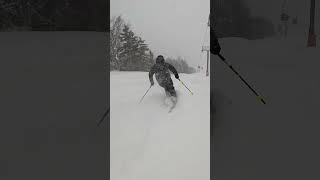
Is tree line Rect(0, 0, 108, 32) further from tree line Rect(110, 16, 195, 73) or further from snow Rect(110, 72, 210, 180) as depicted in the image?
snow Rect(110, 72, 210, 180)

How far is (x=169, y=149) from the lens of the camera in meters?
1.74

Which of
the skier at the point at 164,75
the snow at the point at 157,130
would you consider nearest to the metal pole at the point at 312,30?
the snow at the point at 157,130

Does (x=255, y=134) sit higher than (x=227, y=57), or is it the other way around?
(x=227, y=57)

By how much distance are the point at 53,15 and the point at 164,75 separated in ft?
1.95

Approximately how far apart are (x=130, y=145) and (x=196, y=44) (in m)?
→ 0.56

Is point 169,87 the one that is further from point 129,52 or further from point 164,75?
point 129,52

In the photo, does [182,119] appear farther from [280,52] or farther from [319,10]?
[319,10]

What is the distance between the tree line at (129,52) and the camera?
1.73 m

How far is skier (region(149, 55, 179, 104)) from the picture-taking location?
1729mm

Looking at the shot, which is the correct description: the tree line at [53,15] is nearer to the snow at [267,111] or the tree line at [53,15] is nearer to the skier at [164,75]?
the skier at [164,75]

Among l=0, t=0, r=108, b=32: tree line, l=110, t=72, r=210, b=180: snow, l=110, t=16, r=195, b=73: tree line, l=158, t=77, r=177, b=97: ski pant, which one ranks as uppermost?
l=0, t=0, r=108, b=32: tree line

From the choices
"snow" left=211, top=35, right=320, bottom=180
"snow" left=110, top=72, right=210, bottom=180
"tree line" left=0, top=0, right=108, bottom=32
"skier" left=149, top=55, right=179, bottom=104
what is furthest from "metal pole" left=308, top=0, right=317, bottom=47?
"tree line" left=0, top=0, right=108, bottom=32

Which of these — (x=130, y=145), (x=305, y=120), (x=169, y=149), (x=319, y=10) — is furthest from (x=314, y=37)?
(x=130, y=145)

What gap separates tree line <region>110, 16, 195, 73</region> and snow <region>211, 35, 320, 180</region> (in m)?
0.20
